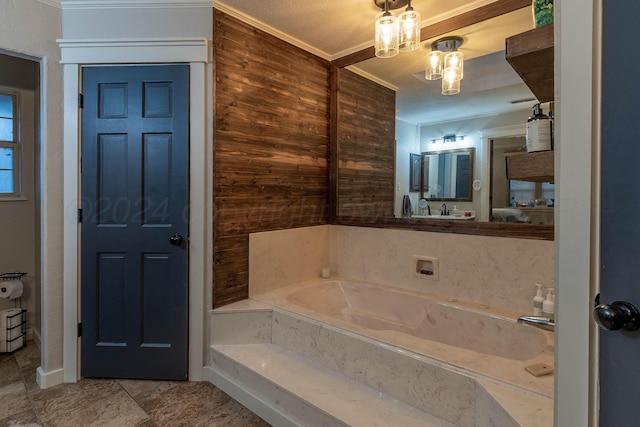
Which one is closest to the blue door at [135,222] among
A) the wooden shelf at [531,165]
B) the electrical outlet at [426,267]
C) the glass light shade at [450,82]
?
the electrical outlet at [426,267]

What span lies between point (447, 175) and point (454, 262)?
0.60 m

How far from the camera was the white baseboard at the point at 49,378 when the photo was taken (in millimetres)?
2098

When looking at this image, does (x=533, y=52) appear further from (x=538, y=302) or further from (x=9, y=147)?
(x=9, y=147)

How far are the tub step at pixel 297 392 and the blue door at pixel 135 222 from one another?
1.26ft

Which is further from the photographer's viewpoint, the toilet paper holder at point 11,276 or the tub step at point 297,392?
the toilet paper holder at point 11,276

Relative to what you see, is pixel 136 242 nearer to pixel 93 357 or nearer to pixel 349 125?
pixel 93 357

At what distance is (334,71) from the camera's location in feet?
9.63

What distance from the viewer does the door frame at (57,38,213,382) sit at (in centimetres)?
212

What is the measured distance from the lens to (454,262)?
91.8 inches

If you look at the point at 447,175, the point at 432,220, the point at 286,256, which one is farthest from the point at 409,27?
the point at 286,256

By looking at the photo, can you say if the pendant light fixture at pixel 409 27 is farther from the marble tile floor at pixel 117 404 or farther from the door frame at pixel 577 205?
the marble tile floor at pixel 117 404

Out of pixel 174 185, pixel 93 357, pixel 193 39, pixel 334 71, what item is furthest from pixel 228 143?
pixel 93 357

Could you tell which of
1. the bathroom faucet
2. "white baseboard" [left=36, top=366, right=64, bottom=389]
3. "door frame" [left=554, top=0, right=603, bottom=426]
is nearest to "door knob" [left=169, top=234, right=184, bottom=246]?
"white baseboard" [left=36, top=366, right=64, bottom=389]

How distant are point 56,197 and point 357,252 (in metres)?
2.14
